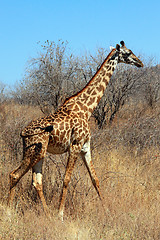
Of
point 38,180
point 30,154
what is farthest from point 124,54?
point 38,180

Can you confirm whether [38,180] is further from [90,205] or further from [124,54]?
[124,54]

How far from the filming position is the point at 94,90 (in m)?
5.20

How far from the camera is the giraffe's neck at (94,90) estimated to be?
16.7 feet

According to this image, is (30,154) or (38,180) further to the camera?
(38,180)

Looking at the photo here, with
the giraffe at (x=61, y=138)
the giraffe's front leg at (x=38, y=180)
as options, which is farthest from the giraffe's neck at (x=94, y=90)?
the giraffe's front leg at (x=38, y=180)

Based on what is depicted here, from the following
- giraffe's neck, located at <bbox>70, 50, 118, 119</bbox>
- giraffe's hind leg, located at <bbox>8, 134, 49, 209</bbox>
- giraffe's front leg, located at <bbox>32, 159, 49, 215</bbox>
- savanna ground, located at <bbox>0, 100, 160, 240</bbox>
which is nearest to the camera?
savanna ground, located at <bbox>0, 100, 160, 240</bbox>

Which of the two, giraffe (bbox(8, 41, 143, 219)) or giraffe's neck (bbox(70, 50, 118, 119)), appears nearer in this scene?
giraffe (bbox(8, 41, 143, 219))

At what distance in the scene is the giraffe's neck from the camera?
5078mm

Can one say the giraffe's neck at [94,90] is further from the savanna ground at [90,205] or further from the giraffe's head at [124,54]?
the savanna ground at [90,205]

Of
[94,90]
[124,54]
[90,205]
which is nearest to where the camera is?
[90,205]

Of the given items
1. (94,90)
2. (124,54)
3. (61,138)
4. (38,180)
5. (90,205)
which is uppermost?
(124,54)

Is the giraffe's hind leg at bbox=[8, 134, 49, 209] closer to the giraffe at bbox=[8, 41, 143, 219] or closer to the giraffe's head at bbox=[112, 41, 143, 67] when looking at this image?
the giraffe at bbox=[8, 41, 143, 219]

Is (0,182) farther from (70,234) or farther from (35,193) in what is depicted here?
(70,234)

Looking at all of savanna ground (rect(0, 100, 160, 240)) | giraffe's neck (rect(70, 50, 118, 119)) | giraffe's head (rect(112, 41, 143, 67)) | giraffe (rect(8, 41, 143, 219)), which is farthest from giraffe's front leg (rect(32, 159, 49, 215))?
giraffe's head (rect(112, 41, 143, 67))
